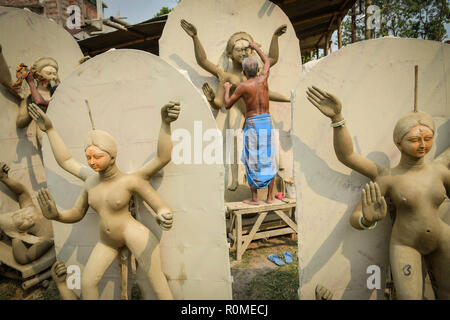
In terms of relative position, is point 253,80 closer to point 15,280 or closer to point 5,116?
point 5,116

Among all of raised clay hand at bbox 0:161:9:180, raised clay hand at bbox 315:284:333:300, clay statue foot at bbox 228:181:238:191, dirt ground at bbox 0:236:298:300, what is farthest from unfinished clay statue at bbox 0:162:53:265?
raised clay hand at bbox 315:284:333:300

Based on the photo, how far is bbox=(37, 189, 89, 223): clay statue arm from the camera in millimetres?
2021

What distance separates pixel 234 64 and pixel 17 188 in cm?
336

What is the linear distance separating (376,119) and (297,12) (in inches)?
175

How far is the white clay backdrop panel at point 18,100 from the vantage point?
11.5 ft

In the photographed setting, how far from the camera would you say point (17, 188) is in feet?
10.8

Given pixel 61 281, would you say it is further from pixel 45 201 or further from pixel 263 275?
pixel 263 275

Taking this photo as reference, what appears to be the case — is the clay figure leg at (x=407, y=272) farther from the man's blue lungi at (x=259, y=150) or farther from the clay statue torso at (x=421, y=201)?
the man's blue lungi at (x=259, y=150)

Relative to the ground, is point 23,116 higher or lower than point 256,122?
higher

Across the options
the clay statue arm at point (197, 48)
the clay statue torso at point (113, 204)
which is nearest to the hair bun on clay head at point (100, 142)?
the clay statue torso at point (113, 204)

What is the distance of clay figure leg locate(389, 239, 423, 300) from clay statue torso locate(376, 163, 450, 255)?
6cm

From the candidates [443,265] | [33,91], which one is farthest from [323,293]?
[33,91]

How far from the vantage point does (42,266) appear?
3.18m

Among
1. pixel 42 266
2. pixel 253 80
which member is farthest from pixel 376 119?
pixel 42 266
